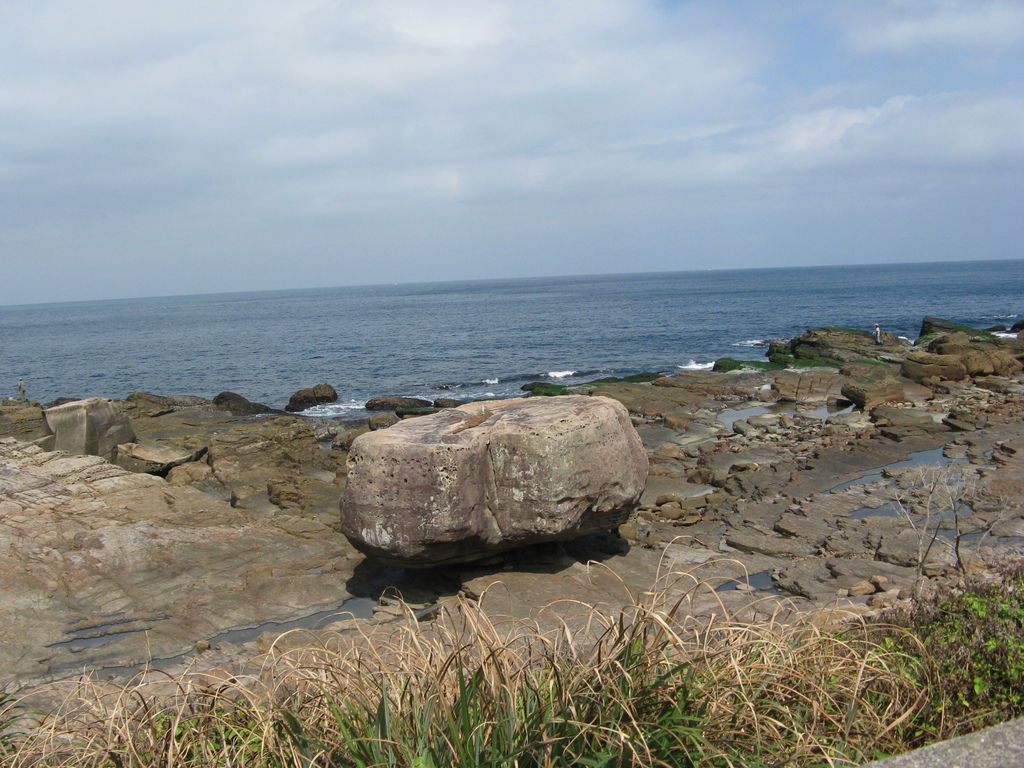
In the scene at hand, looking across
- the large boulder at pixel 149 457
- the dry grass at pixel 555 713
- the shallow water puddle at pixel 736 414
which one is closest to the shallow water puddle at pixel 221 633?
the dry grass at pixel 555 713

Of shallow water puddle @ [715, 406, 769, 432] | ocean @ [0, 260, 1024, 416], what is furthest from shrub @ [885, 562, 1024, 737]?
ocean @ [0, 260, 1024, 416]

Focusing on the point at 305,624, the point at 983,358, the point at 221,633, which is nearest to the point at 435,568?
the point at 305,624

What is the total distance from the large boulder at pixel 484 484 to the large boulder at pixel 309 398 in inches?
913

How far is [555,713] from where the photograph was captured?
397 centimetres

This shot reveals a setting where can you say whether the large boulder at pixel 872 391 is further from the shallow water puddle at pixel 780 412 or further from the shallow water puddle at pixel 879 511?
the shallow water puddle at pixel 879 511

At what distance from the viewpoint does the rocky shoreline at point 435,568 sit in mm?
10031

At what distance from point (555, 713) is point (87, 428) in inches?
692

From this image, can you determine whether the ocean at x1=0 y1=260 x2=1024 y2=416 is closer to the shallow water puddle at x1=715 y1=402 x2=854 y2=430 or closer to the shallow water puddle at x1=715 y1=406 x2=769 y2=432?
the shallow water puddle at x1=715 y1=406 x2=769 y2=432

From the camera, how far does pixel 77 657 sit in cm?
959

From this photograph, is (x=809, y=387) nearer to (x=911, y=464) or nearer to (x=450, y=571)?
(x=911, y=464)

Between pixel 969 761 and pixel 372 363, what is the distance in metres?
47.2

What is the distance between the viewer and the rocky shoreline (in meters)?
10.0

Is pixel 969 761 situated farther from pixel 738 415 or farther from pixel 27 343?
pixel 27 343

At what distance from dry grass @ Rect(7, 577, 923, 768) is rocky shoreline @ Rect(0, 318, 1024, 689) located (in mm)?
620
